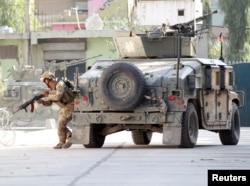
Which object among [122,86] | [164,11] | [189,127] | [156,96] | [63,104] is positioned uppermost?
[164,11]

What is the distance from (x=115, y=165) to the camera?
1560 centimetres

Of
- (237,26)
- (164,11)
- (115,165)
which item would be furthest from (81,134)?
(237,26)

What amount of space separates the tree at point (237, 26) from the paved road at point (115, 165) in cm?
3975

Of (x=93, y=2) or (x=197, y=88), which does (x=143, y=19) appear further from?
(x=197, y=88)

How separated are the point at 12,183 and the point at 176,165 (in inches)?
132

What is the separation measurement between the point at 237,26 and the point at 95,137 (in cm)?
4020

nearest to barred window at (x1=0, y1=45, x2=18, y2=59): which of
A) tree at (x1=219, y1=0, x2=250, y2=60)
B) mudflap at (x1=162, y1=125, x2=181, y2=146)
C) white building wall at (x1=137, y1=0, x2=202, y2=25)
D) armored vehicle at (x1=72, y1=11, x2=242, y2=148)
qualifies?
white building wall at (x1=137, y1=0, x2=202, y2=25)

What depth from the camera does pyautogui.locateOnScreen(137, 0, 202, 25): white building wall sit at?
55.8 m

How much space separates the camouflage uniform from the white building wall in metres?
34.6

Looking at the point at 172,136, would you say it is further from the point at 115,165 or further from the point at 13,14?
the point at 13,14

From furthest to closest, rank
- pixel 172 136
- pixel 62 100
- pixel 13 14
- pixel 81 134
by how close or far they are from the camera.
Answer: pixel 13 14
pixel 62 100
pixel 81 134
pixel 172 136

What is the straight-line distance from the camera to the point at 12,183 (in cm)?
1298

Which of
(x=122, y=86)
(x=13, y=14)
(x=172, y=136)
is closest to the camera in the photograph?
(x=172, y=136)

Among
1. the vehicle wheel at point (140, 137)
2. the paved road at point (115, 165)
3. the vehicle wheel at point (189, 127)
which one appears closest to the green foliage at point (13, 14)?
the vehicle wheel at point (140, 137)
